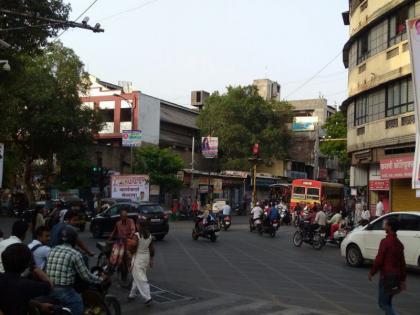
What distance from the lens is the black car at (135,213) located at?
→ 23688mm

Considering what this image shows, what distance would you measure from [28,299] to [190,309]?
560 centimetres

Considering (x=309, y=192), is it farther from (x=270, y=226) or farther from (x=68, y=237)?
(x=68, y=237)

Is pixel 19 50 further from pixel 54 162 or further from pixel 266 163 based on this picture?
pixel 266 163

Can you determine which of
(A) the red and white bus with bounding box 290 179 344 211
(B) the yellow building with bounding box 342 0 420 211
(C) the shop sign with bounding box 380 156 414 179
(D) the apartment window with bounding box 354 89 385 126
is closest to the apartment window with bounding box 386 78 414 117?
(B) the yellow building with bounding box 342 0 420 211

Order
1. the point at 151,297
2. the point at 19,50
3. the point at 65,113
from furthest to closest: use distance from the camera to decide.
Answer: the point at 65,113
the point at 19,50
the point at 151,297

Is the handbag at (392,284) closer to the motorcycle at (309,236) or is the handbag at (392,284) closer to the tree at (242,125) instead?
the motorcycle at (309,236)

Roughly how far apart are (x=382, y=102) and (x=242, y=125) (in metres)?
30.0

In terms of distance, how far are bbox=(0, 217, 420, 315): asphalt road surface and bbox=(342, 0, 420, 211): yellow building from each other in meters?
5.88

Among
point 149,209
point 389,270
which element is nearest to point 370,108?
point 149,209

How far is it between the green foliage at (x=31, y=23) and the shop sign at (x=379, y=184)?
15.8 metres

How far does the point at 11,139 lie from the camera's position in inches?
1571

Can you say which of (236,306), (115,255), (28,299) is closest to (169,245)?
(115,255)

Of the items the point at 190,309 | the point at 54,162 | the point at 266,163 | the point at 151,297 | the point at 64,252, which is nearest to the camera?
the point at 64,252

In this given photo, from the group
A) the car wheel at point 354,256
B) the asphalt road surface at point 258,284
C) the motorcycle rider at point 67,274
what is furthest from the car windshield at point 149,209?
the motorcycle rider at point 67,274
